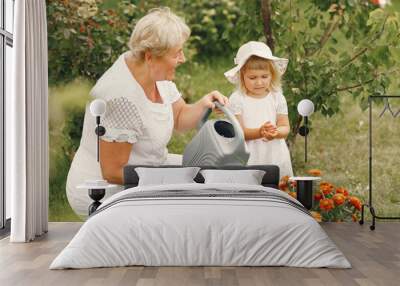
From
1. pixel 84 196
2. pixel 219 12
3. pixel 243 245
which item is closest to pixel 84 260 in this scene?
pixel 243 245

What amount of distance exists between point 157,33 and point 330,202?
8.28 feet

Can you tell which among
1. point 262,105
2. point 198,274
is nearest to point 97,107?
point 262,105

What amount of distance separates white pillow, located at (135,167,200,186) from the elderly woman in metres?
0.44

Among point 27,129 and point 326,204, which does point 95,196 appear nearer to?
point 27,129

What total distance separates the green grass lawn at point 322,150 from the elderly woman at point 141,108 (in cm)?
12

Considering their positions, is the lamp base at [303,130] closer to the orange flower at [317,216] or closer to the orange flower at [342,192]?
the orange flower at [342,192]

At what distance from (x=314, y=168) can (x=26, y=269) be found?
361 cm

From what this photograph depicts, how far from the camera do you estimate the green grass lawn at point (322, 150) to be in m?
7.11

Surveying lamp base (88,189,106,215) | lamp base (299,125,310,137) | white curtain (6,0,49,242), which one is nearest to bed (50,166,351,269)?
white curtain (6,0,49,242)

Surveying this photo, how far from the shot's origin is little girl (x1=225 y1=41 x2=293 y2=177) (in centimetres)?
702

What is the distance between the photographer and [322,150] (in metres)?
7.14

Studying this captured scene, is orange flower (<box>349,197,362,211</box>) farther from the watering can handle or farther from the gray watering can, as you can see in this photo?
the watering can handle

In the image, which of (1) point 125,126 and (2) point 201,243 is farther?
(1) point 125,126

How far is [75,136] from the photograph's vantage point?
279 inches
